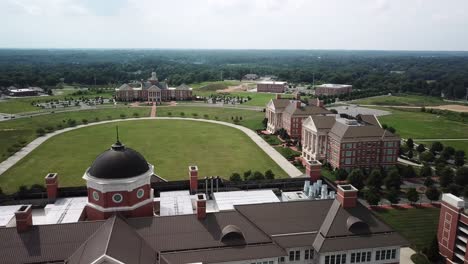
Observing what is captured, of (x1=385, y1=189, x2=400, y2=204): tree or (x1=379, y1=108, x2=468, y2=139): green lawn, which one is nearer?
(x1=385, y1=189, x2=400, y2=204): tree

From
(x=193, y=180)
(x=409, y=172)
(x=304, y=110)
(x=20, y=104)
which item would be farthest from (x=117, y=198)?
(x=20, y=104)

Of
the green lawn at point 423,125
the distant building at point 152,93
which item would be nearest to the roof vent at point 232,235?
the green lawn at point 423,125

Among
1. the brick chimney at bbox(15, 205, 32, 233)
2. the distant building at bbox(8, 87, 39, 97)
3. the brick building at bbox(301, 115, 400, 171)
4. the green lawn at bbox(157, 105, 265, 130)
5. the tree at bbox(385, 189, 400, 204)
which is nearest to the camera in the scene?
the brick chimney at bbox(15, 205, 32, 233)

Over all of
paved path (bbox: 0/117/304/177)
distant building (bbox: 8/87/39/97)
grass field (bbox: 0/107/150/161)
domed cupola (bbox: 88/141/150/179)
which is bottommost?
paved path (bbox: 0/117/304/177)

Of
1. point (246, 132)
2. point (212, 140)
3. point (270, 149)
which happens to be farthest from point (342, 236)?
point (246, 132)

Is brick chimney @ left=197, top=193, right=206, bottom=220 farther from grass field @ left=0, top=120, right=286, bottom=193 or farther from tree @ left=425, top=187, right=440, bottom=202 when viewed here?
tree @ left=425, top=187, right=440, bottom=202

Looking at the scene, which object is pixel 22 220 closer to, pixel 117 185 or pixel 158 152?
pixel 117 185

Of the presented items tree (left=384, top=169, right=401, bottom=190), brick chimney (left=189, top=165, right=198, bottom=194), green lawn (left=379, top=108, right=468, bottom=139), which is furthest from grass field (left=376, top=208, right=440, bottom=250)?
green lawn (left=379, top=108, right=468, bottom=139)
